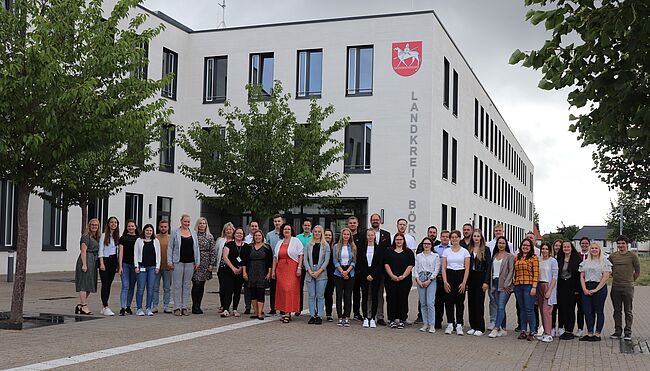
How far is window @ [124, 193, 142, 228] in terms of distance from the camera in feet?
97.1

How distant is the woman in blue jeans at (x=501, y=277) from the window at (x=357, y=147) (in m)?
17.6

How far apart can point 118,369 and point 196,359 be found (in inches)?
42.3

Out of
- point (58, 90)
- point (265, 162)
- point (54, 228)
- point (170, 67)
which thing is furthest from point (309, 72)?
point (58, 90)

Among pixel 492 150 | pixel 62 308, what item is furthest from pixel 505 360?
pixel 492 150

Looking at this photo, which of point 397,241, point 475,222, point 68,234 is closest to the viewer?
point 397,241

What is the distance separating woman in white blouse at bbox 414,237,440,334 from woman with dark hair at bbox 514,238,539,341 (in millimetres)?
1319

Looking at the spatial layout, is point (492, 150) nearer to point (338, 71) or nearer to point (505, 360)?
point (338, 71)

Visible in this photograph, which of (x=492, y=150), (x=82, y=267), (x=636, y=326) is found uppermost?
(x=492, y=150)

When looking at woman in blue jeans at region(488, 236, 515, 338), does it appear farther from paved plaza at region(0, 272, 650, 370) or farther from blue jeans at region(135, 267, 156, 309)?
blue jeans at region(135, 267, 156, 309)

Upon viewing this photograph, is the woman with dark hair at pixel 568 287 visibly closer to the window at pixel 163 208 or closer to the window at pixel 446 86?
the window at pixel 446 86

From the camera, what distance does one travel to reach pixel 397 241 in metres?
13.3

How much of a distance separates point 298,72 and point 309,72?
1.46ft

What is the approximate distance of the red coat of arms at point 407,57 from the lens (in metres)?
29.9

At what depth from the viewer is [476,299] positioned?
1290 centimetres
